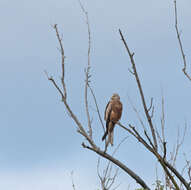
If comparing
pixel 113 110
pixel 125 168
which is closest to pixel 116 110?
pixel 113 110

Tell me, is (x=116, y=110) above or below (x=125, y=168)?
above

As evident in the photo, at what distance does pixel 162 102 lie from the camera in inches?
169

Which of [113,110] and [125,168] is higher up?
[113,110]

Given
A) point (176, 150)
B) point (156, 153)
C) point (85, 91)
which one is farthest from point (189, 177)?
point (85, 91)

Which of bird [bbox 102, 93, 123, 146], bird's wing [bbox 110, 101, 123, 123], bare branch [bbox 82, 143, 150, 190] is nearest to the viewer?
bare branch [bbox 82, 143, 150, 190]

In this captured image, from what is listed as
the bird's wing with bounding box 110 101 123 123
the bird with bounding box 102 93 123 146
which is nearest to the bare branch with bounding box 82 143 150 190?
the bird with bounding box 102 93 123 146

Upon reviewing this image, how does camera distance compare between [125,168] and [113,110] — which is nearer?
[125,168]

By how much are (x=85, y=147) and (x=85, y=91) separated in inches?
25.6

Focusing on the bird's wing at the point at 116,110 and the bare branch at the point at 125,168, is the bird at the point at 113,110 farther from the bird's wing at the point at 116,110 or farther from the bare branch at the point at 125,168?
the bare branch at the point at 125,168

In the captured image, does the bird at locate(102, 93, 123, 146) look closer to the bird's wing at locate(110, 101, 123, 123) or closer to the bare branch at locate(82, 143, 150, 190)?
the bird's wing at locate(110, 101, 123, 123)

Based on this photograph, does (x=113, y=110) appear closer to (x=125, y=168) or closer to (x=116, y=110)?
(x=116, y=110)

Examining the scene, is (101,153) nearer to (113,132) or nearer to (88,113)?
(88,113)

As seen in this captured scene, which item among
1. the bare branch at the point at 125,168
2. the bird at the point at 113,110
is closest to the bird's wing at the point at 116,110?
the bird at the point at 113,110

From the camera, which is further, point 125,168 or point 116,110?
point 116,110
